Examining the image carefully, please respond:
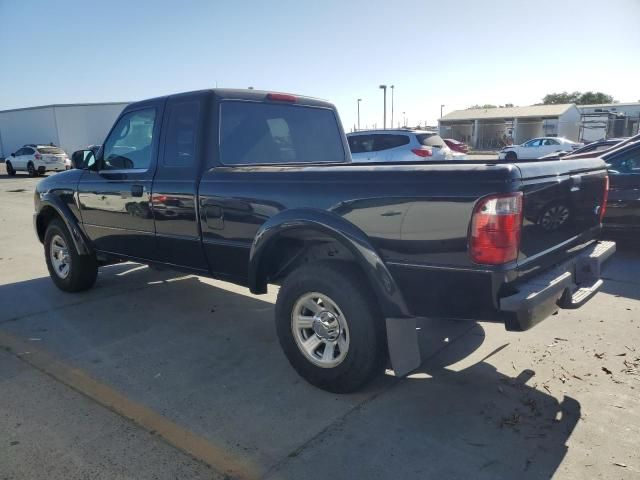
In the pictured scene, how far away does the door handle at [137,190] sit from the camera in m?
4.34

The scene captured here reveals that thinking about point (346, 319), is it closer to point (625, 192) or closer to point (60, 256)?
point (60, 256)

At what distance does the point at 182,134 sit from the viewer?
13.4ft

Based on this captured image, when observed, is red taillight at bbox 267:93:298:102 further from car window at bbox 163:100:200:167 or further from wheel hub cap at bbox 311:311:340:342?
wheel hub cap at bbox 311:311:340:342

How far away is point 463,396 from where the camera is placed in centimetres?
321

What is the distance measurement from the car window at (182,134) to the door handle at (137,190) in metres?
0.37

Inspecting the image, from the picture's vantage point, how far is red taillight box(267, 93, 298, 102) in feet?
14.2

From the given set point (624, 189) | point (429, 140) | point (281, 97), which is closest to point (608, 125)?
point (429, 140)

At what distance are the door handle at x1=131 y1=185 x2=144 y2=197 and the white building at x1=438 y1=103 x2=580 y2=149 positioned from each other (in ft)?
148

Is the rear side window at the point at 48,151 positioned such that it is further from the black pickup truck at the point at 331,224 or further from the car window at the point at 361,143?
the black pickup truck at the point at 331,224

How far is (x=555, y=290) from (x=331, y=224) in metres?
1.32

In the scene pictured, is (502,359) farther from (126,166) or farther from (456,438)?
(126,166)

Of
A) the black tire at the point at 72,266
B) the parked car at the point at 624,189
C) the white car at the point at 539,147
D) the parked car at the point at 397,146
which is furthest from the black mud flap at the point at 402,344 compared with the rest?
the white car at the point at 539,147

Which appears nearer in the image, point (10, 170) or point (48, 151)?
point (48, 151)

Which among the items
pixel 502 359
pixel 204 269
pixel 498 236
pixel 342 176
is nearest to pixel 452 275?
pixel 498 236
